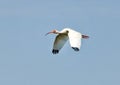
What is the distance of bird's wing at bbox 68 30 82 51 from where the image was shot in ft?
570

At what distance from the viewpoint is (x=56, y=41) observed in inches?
7151

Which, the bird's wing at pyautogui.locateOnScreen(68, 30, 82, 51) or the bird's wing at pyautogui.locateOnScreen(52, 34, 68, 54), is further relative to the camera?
the bird's wing at pyautogui.locateOnScreen(52, 34, 68, 54)

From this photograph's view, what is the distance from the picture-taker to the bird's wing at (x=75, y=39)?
173625 millimetres

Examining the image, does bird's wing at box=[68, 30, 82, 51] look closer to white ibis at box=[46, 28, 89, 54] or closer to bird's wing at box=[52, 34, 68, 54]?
white ibis at box=[46, 28, 89, 54]

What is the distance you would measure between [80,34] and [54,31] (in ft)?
15.9

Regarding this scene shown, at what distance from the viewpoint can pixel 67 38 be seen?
180625 millimetres

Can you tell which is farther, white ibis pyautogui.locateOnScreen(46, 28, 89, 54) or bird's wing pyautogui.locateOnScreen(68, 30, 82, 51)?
white ibis pyautogui.locateOnScreen(46, 28, 89, 54)

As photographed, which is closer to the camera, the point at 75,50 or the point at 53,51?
the point at 75,50

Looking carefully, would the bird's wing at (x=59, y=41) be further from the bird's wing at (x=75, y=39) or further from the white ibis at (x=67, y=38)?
the bird's wing at (x=75, y=39)

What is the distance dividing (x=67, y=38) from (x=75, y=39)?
16.2ft

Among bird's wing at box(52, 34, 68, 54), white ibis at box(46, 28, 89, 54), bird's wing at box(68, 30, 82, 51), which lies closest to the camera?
bird's wing at box(68, 30, 82, 51)

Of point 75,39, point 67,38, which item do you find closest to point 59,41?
point 67,38

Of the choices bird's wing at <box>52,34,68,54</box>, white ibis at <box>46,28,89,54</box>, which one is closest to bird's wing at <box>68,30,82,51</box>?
white ibis at <box>46,28,89,54</box>

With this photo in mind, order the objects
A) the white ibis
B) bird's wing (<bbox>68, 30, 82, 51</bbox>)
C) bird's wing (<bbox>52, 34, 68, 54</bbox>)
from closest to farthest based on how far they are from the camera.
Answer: bird's wing (<bbox>68, 30, 82, 51</bbox>), the white ibis, bird's wing (<bbox>52, 34, 68, 54</bbox>)
